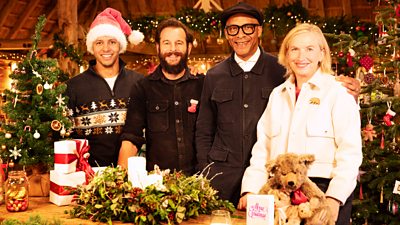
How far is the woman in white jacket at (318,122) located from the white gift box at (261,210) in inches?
16.2

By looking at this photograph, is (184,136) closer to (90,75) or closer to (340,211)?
(90,75)

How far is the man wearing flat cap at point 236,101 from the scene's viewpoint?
3035 millimetres

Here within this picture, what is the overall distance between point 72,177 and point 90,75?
3.45 feet

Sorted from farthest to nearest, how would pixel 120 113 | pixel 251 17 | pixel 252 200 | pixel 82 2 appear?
pixel 82 2 → pixel 120 113 → pixel 251 17 → pixel 252 200

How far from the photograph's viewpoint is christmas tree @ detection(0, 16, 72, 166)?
2959 millimetres

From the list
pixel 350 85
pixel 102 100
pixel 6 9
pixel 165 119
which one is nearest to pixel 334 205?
pixel 350 85

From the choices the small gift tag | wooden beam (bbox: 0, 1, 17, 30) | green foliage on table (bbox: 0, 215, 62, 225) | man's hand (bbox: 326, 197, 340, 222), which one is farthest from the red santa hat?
wooden beam (bbox: 0, 1, 17, 30)

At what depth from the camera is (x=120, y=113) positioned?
360cm

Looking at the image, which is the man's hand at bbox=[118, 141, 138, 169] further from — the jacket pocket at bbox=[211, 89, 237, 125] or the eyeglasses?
the eyeglasses

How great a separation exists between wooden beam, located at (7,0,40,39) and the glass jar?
29.8 ft

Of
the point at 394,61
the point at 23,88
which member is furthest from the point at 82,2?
the point at 23,88

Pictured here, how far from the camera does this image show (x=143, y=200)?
2.39 m

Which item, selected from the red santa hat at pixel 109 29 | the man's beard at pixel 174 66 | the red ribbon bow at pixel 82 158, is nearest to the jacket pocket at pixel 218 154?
the man's beard at pixel 174 66

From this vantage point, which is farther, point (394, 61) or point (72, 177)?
point (394, 61)
